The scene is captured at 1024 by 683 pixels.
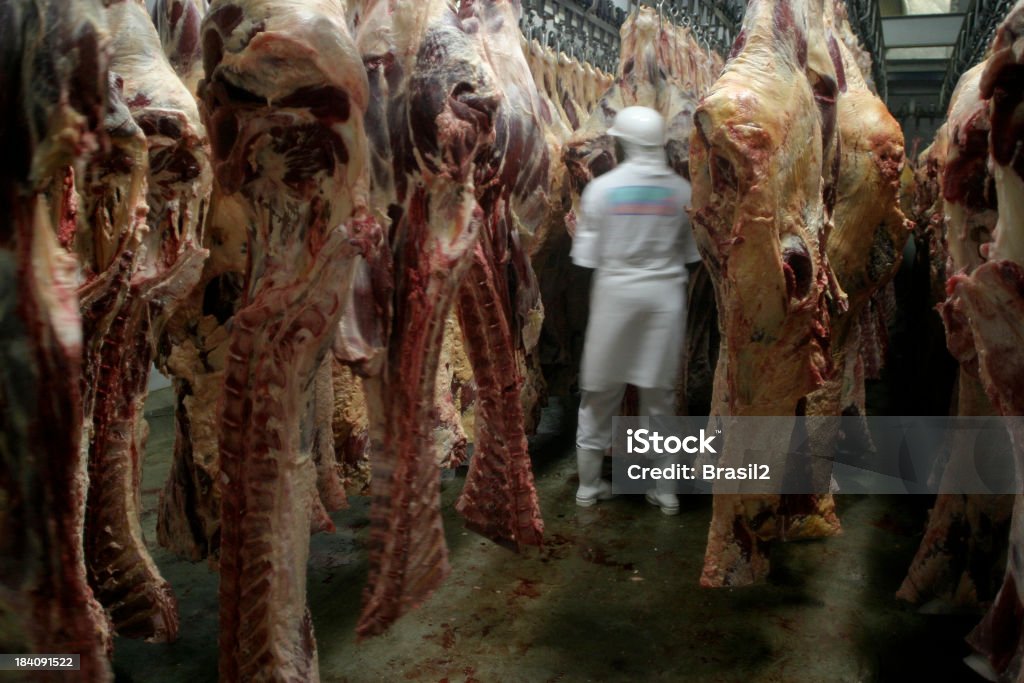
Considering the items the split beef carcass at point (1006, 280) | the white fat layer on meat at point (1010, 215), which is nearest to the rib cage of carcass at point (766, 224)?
the split beef carcass at point (1006, 280)

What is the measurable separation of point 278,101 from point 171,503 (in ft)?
5.67

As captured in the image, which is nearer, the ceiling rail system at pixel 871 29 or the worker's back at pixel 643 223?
the worker's back at pixel 643 223

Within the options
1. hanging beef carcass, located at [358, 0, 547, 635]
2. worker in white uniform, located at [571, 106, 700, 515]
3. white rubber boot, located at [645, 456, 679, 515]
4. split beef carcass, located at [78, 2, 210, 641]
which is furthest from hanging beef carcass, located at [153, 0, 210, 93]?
white rubber boot, located at [645, 456, 679, 515]

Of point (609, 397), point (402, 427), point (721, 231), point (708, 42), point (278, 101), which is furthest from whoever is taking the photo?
point (708, 42)

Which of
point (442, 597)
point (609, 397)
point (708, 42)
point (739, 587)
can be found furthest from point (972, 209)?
point (708, 42)

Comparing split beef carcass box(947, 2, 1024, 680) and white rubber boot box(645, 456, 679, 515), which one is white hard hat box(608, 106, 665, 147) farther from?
white rubber boot box(645, 456, 679, 515)

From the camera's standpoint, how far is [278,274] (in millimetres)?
1843

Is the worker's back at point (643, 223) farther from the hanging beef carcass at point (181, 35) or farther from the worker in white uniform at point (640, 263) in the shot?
the hanging beef carcass at point (181, 35)

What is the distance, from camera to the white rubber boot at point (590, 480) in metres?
3.38

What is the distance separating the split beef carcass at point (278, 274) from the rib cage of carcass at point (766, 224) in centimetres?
108

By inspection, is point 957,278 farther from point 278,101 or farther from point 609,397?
point 278,101

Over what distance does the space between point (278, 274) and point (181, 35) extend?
1008mm

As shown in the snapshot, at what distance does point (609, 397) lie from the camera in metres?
2.83

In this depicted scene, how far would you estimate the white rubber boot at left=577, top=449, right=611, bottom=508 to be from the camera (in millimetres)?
3383
